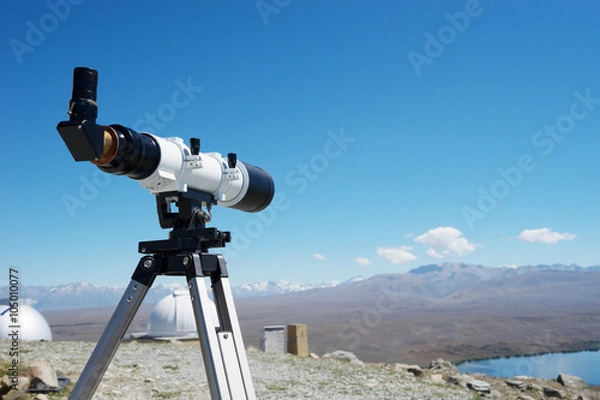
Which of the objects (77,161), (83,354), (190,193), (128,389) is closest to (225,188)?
(190,193)

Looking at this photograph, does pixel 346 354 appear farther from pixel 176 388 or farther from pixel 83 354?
pixel 176 388

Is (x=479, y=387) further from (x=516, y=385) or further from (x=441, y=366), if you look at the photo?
(x=441, y=366)

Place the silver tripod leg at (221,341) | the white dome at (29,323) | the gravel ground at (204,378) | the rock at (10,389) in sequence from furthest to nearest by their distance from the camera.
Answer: the white dome at (29,323) → the gravel ground at (204,378) → the rock at (10,389) → the silver tripod leg at (221,341)

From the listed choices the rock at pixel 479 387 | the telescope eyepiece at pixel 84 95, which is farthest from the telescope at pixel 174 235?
the rock at pixel 479 387

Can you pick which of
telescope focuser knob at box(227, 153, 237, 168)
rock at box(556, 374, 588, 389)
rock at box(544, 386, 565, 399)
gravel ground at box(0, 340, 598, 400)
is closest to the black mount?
telescope focuser knob at box(227, 153, 237, 168)

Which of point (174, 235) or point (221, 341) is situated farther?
point (174, 235)

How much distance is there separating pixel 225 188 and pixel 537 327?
436 feet

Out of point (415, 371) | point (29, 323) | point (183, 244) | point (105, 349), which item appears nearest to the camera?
point (105, 349)

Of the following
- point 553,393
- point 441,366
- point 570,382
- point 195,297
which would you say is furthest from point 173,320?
point 195,297

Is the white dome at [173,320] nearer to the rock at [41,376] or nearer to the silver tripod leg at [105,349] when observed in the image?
the rock at [41,376]

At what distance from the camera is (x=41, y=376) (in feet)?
25.3

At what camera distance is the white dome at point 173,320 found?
79.6 ft

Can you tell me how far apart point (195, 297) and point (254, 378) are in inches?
344

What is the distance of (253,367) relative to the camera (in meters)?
13.4
